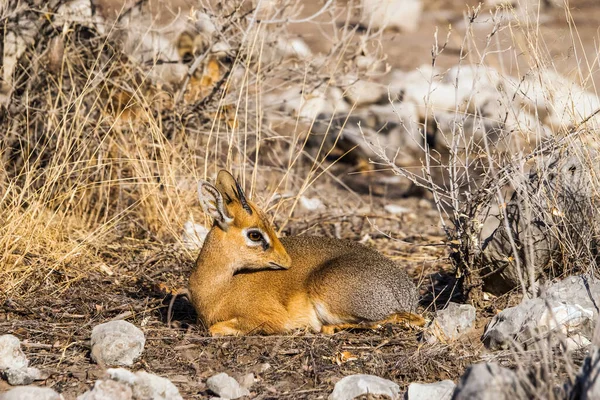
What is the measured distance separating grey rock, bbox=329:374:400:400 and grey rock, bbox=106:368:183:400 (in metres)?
0.77

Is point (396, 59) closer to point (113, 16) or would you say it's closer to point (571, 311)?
point (113, 16)

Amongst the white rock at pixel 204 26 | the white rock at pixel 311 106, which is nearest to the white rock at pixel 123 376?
the white rock at pixel 311 106

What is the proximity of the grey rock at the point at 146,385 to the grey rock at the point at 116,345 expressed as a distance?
1.12 ft

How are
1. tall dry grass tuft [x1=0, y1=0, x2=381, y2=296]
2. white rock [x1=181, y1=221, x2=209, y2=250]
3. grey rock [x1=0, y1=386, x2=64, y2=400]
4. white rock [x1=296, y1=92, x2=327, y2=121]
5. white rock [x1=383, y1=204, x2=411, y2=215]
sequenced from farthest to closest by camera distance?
white rock [x1=383, y1=204, x2=411, y2=215]
white rock [x1=296, y1=92, x2=327, y2=121]
tall dry grass tuft [x1=0, y1=0, x2=381, y2=296]
white rock [x1=181, y1=221, x2=209, y2=250]
grey rock [x1=0, y1=386, x2=64, y2=400]

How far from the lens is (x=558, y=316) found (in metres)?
4.76

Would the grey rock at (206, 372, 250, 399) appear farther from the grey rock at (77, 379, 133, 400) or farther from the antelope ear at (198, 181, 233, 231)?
the antelope ear at (198, 181, 233, 231)

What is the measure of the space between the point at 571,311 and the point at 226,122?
11.1 ft

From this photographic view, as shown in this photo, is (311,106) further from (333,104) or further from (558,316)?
(558,316)

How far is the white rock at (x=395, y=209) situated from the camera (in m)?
8.29

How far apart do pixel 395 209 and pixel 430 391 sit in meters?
4.37

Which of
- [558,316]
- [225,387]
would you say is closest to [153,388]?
[225,387]

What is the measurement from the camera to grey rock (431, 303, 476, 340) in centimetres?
489

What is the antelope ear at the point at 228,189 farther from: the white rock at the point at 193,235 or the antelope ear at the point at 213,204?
the white rock at the point at 193,235

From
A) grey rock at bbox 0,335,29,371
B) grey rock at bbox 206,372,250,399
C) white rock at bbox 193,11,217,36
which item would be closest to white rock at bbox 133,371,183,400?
grey rock at bbox 206,372,250,399
